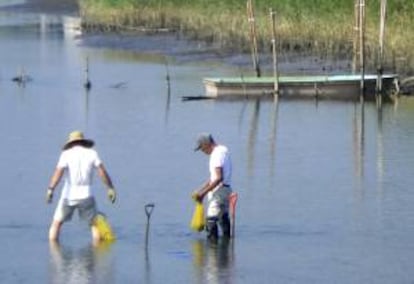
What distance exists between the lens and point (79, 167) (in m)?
17.5

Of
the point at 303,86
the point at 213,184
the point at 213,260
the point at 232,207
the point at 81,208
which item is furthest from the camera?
the point at 303,86

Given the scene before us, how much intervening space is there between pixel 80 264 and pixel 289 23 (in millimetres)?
38138

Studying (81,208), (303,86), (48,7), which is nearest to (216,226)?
(81,208)

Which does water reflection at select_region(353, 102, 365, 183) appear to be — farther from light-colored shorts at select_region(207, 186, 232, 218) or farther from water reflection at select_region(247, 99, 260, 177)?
light-colored shorts at select_region(207, 186, 232, 218)

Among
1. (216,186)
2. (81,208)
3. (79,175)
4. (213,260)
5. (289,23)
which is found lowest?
(213,260)

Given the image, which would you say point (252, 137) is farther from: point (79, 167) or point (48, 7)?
point (48, 7)

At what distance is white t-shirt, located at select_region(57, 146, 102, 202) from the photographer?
17484 millimetres

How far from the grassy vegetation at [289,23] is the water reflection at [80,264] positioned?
27.5 m

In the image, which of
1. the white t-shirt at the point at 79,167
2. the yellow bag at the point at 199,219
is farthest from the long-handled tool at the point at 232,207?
the white t-shirt at the point at 79,167

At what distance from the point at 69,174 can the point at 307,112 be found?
2118 cm

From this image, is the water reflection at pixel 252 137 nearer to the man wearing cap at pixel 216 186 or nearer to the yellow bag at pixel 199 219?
the yellow bag at pixel 199 219

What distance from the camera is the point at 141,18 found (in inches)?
2817

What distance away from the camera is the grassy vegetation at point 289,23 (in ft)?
155

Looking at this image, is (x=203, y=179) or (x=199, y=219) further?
(x=203, y=179)
